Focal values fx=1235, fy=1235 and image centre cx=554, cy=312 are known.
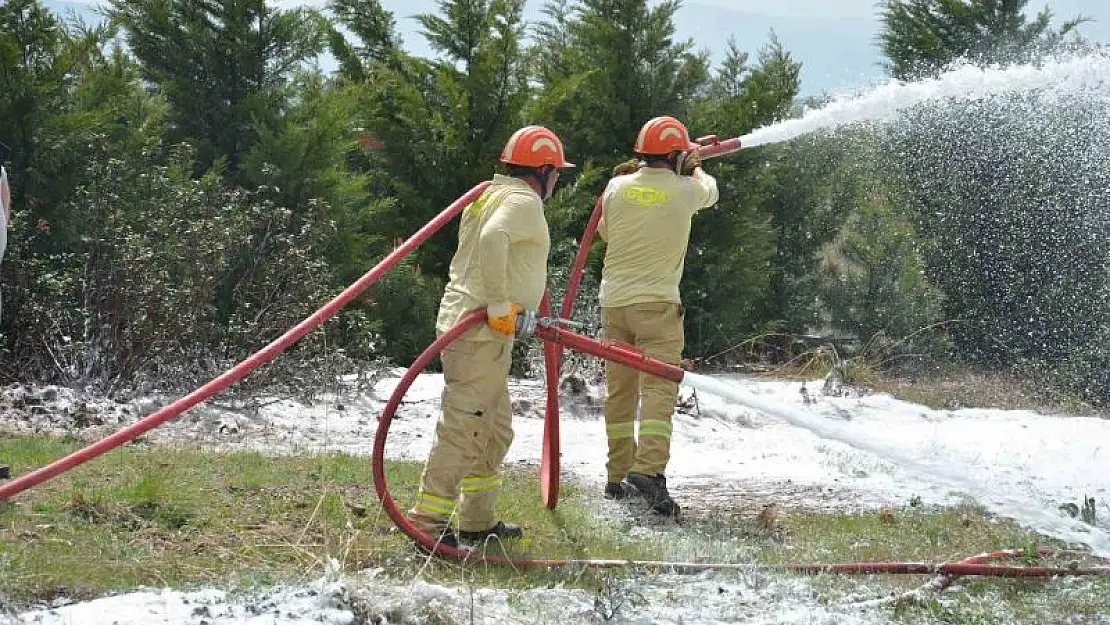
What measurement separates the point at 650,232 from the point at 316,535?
104 inches

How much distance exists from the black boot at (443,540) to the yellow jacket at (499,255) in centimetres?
86

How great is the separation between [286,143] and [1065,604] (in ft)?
23.4

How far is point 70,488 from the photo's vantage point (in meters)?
5.59

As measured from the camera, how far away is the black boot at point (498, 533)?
18.4ft

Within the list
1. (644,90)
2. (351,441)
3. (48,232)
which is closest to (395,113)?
(644,90)

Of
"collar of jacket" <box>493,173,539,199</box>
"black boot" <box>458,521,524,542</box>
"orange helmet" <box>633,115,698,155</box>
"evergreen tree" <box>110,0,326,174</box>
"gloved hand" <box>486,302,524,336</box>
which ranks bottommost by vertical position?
→ "black boot" <box>458,521,524,542</box>

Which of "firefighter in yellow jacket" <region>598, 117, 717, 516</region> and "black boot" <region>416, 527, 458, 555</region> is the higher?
"firefighter in yellow jacket" <region>598, 117, 717, 516</region>

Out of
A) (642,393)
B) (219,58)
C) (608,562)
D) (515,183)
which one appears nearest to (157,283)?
(219,58)

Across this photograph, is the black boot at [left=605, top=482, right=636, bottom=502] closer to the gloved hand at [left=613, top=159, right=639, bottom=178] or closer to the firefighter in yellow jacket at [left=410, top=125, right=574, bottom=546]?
the firefighter in yellow jacket at [left=410, top=125, right=574, bottom=546]

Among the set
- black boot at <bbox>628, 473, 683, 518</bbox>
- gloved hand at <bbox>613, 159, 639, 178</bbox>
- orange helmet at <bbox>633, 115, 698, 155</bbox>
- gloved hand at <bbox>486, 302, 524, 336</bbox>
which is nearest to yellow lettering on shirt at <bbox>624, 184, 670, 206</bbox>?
orange helmet at <bbox>633, 115, 698, 155</bbox>

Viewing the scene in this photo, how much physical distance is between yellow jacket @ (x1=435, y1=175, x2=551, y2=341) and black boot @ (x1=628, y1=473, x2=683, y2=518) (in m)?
1.38

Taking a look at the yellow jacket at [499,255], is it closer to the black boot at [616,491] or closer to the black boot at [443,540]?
the black boot at [443,540]

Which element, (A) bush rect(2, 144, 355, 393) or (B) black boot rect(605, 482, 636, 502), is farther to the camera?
(A) bush rect(2, 144, 355, 393)

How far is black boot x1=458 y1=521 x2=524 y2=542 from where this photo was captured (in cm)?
562
